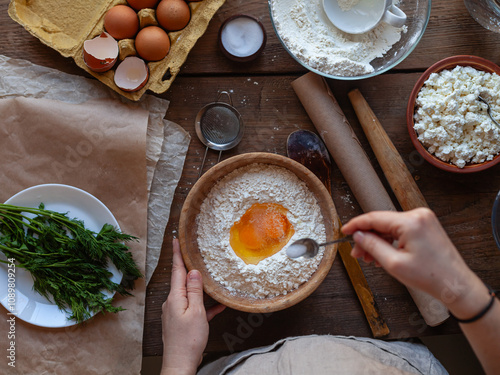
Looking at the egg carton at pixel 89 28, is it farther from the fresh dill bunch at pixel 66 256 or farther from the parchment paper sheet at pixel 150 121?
the fresh dill bunch at pixel 66 256

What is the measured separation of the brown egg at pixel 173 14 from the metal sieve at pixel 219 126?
0.99 ft

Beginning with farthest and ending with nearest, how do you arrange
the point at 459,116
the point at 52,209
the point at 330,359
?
the point at 52,209
the point at 459,116
the point at 330,359

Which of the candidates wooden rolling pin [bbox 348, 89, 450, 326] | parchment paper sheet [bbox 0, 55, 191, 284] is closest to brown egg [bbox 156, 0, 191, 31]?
parchment paper sheet [bbox 0, 55, 191, 284]

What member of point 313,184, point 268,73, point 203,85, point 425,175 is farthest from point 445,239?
point 203,85

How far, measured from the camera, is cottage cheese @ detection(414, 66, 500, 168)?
4.77 ft

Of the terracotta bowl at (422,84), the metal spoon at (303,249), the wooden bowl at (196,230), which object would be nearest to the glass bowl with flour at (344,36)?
the terracotta bowl at (422,84)

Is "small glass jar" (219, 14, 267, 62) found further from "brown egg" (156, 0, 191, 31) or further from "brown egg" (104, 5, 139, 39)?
"brown egg" (104, 5, 139, 39)

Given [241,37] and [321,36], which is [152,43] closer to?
[241,37]

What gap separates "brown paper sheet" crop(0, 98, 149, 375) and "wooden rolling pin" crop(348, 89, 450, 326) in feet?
2.66

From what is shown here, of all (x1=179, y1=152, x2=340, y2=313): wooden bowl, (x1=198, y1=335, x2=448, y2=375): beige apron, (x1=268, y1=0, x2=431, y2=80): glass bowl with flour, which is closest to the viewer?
(x1=198, y1=335, x2=448, y2=375): beige apron

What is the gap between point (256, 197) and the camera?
1.53 m

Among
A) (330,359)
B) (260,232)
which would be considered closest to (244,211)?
(260,232)

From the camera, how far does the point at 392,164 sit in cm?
157

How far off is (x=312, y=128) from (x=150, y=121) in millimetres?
615
